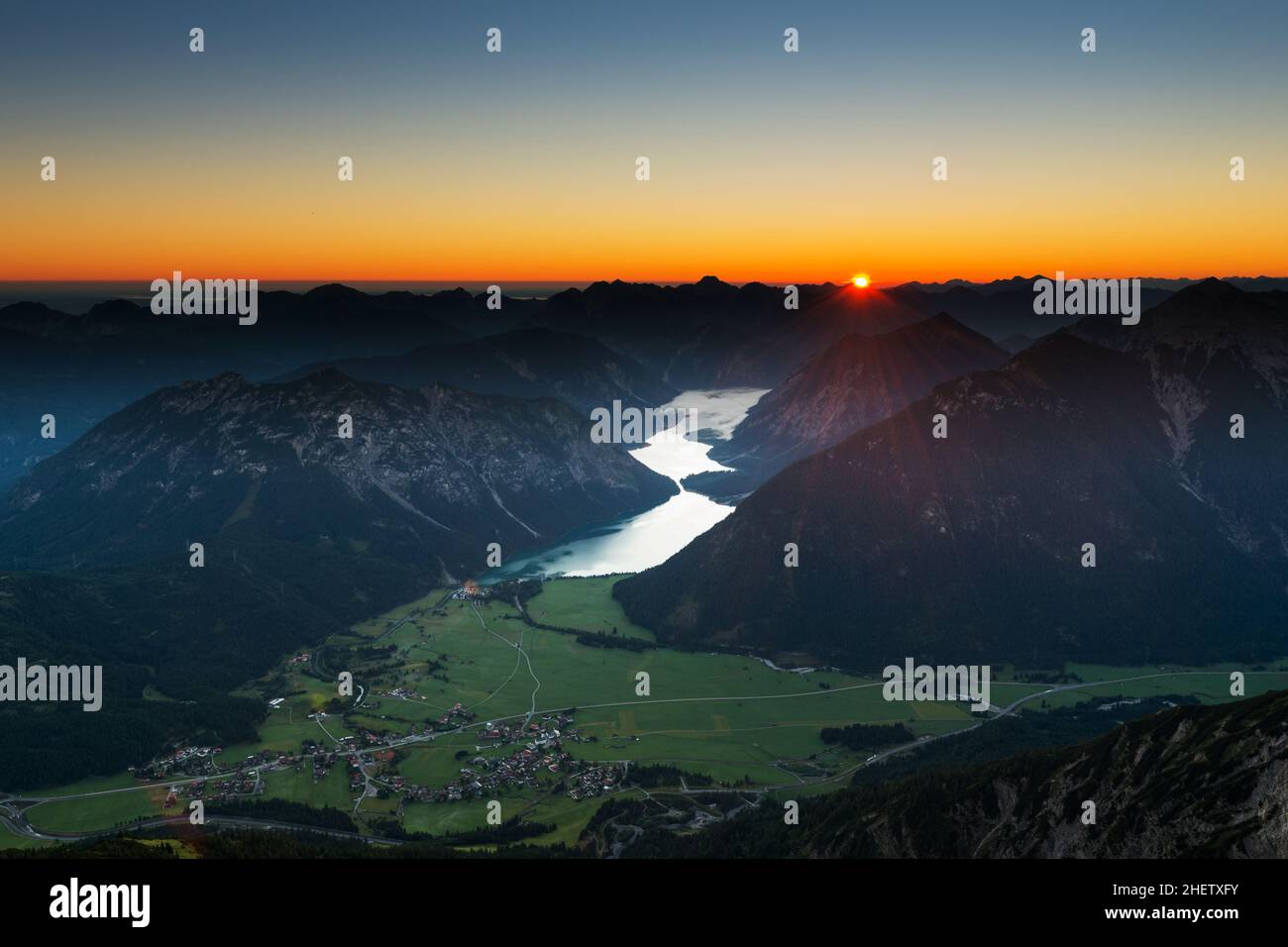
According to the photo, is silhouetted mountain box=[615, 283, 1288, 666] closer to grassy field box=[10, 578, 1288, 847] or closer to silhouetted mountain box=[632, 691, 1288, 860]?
grassy field box=[10, 578, 1288, 847]

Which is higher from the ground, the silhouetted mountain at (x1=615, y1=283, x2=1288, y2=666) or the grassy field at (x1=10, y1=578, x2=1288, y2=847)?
the silhouetted mountain at (x1=615, y1=283, x2=1288, y2=666)

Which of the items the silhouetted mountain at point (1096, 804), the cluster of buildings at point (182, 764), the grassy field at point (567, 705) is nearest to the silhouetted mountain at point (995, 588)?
the grassy field at point (567, 705)

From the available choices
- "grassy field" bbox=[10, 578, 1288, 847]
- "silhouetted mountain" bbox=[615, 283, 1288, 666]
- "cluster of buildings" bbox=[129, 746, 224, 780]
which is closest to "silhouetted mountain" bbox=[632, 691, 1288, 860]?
"grassy field" bbox=[10, 578, 1288, 847]

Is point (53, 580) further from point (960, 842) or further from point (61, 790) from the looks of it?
point (960, 842)

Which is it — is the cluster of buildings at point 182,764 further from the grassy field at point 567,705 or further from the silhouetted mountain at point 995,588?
the silhouetted mountain at point 995,588

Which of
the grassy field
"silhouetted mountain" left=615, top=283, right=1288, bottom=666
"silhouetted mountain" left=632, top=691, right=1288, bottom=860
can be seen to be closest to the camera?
"silhouetted mountain" left=632, top=691, right=1288, bottom=860
